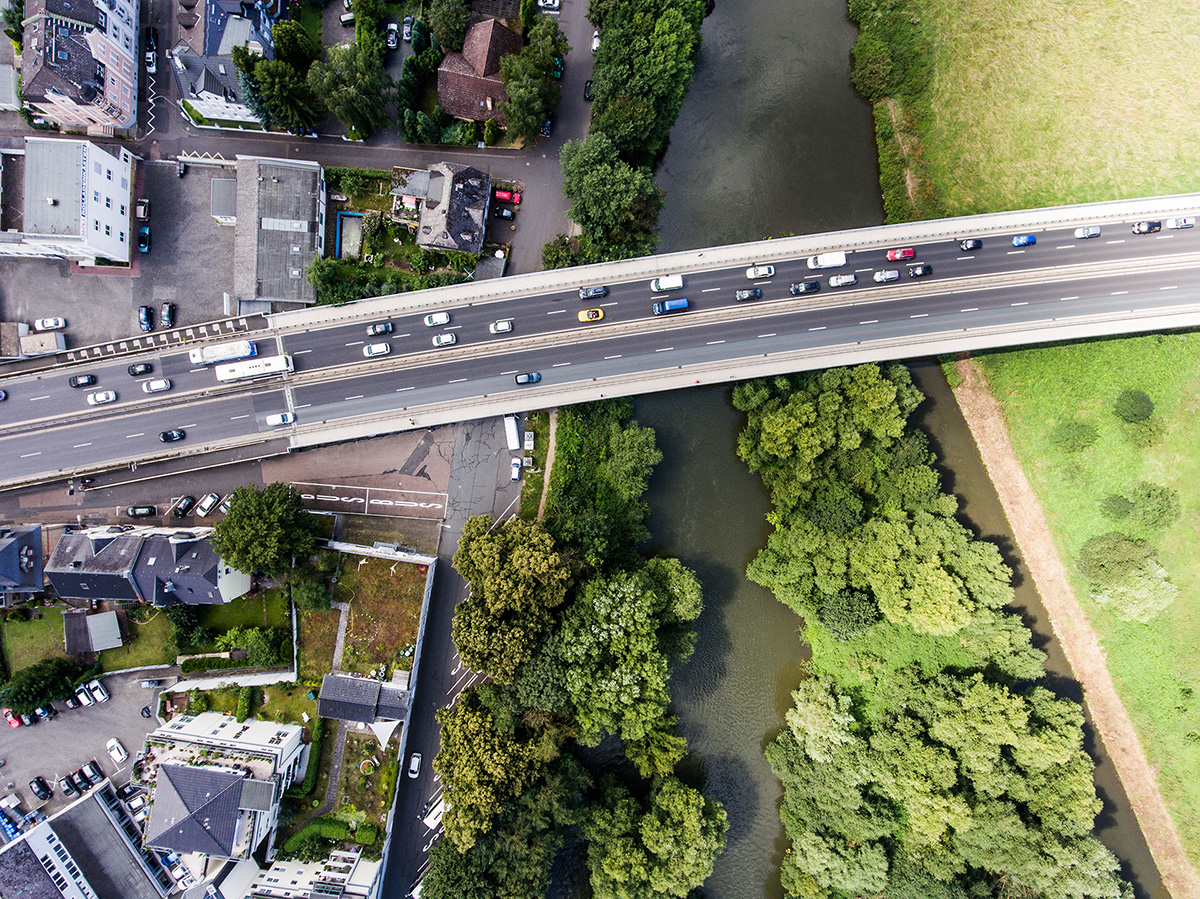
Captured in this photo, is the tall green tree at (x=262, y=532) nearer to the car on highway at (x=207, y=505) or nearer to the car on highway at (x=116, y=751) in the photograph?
the car on highway at (x=207, y=505)

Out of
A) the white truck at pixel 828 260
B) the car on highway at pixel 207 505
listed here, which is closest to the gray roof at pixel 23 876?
the car on highway at pixel 207 505

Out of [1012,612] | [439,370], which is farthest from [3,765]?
[1012,612]

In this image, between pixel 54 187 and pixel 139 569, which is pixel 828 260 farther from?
pixel 54 187

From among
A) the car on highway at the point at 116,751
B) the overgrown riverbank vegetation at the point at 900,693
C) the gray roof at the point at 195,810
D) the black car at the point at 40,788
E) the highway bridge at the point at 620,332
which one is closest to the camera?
the gray roof at the point at 195,810

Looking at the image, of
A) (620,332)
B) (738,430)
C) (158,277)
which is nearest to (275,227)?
(158,277)

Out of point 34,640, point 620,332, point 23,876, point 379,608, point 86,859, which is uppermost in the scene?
point 620,332

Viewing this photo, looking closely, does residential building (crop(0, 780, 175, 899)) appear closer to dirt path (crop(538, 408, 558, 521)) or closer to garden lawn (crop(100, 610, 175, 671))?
garden lawn (crop(100, 610, 175, 671))
